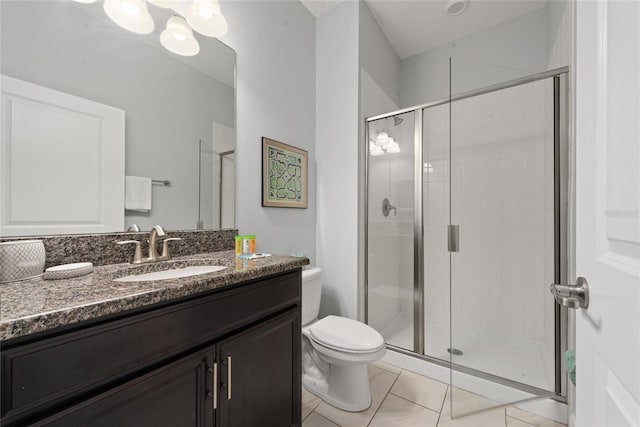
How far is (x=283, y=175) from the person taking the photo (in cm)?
190

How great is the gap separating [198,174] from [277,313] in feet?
2.74

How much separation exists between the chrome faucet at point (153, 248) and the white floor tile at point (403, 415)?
1352mm

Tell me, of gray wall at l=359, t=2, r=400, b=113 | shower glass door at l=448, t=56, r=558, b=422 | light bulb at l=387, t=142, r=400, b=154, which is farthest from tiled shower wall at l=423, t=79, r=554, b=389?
gray wall at l=359, t=2, r=400, b=113

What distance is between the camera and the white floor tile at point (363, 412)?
4.66 feet

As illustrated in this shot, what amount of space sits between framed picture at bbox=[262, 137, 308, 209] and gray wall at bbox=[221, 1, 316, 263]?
44mm

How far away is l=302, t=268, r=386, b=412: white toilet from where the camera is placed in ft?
4.66

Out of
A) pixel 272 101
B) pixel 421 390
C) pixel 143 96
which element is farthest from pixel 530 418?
pixel 143 96

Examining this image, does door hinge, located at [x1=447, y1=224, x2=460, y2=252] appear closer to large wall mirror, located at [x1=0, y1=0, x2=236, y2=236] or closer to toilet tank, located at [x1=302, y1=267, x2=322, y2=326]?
toilet tank, located at [x1=302, y1=267, x2=322, y2=326]

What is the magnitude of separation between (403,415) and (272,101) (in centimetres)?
208

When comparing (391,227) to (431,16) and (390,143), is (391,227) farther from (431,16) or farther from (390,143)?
(431,16)

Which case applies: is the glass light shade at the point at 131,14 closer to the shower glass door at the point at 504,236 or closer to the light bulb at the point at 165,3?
the light bulb at the point at 165,3

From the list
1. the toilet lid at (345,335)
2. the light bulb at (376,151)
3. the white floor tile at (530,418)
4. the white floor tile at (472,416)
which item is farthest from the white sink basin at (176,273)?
the white floor tile at (530,418)
